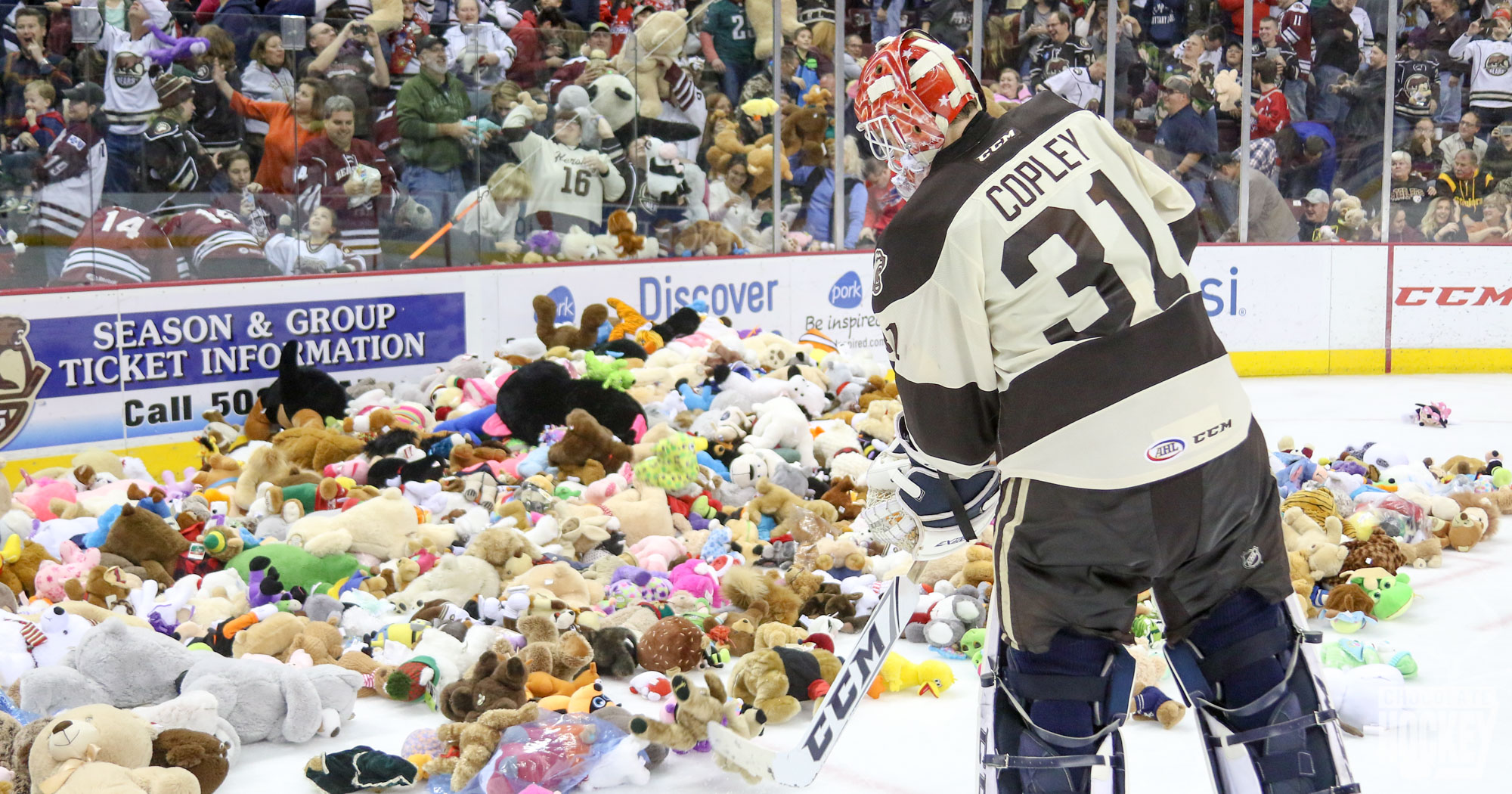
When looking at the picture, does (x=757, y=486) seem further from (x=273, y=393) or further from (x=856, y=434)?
(x=273, y=393)

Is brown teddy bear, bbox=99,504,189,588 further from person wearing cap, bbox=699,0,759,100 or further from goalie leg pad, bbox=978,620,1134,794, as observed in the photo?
person wearing cap, bbox=699,0,759,100

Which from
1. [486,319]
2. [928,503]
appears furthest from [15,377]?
[928,503]

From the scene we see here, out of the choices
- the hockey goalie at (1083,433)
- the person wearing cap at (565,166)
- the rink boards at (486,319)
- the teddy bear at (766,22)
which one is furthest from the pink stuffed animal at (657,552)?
the teddy bear at (766,22)

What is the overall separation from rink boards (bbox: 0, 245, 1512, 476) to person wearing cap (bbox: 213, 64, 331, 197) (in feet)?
1.51

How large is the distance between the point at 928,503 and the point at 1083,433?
1.08 ft

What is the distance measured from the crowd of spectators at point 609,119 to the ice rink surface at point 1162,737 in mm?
3255

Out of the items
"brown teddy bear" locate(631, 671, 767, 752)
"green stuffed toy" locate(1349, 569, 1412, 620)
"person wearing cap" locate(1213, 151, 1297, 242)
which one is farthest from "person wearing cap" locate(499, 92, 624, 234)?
"brown teddy bear" locate(631, 671, 767, 752)

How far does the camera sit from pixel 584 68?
7211 mm

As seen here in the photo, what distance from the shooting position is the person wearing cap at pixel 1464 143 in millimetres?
9141

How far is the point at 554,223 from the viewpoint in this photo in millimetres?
7059

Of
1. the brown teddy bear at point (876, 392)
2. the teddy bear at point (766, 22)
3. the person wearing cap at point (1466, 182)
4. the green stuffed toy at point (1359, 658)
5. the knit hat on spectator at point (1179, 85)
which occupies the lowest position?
the green stuffed toy at point (1359, 658)

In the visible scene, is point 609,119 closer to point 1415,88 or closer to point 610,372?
point 610,372

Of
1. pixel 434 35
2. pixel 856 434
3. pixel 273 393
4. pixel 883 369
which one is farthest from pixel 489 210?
pixel 856 434

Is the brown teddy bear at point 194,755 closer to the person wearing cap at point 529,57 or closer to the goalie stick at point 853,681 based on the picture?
the goalie stick at point 853,681
